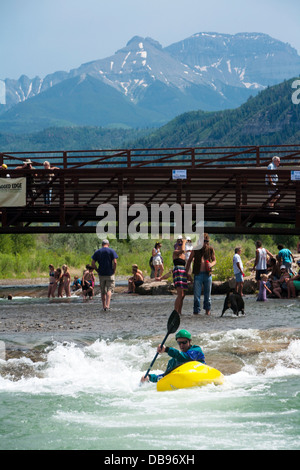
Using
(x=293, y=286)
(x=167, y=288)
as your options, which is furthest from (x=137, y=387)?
(x=167, y=288)

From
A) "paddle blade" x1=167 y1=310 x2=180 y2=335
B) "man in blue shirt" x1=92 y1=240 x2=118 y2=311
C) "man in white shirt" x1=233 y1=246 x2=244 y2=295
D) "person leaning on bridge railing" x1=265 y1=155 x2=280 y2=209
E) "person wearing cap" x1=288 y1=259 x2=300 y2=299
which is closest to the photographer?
"paddle blade" x1=167 y1=310 x2=180 y2=335

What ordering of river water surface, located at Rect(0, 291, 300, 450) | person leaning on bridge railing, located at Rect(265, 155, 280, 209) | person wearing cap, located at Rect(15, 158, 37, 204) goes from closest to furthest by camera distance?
river water surface, located at Rect(0, 291, 300, 450) → person leaning on bridge railing, located at Rect(265, 155, 280, 209) → person wearing cap, located at Rect(15, 158, 37, 204)

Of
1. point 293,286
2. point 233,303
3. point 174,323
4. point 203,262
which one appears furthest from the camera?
point 293,286

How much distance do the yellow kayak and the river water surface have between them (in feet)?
0.37

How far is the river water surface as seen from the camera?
888cm

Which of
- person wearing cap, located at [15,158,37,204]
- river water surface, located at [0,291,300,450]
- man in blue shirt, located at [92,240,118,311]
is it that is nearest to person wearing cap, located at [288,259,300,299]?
river water surface, located at [0,291,300,450]

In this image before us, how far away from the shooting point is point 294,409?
9.84 m

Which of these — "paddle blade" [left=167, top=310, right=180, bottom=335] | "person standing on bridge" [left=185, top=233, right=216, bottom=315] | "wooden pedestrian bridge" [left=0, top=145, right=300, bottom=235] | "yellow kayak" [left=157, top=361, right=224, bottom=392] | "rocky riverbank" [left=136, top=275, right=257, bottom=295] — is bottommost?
"rocky riverbank" [left=136, top=275, right=257, bottom=295]

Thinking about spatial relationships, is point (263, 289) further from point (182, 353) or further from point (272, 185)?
point (182, 353)

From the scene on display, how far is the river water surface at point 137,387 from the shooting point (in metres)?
8.88

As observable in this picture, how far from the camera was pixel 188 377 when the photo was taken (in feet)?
35.0

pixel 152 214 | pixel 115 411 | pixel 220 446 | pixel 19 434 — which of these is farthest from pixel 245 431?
pixel 152 214

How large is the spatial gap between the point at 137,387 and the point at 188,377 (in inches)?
40.1

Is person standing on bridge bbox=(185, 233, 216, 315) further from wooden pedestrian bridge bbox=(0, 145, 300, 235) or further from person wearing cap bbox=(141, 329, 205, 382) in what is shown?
wooden pedestrian bridge bbox=(0, 145, 300, 235)
